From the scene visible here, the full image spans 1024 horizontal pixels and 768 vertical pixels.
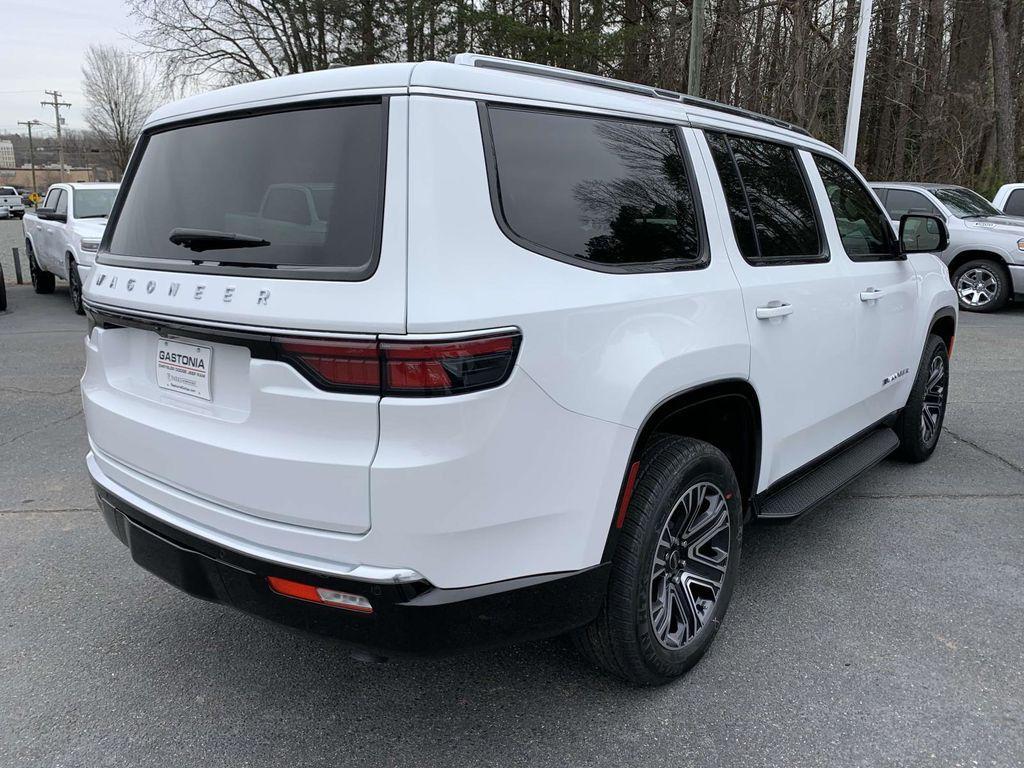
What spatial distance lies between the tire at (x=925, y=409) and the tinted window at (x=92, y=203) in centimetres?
1115

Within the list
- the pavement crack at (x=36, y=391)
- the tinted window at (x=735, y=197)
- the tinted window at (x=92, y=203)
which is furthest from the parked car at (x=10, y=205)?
the tinted window at (x=735, y=197)

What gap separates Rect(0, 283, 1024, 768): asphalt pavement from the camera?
2.40m

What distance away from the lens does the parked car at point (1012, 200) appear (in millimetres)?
12984

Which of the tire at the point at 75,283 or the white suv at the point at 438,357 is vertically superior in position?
the white suv at the point at 438,357

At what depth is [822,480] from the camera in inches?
140

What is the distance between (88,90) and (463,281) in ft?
207

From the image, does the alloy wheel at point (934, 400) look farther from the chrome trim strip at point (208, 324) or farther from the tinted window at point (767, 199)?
the chrome trim strip at point (208, 324)

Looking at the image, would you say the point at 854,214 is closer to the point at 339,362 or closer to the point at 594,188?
the point at 594,188

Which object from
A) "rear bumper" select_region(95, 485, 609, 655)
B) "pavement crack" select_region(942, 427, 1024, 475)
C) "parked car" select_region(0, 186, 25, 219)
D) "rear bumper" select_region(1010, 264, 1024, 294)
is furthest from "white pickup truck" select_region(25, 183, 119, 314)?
"parked car" select_region(0, 186, 25, 219)

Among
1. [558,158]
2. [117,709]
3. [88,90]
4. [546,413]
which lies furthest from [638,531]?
[88,90]

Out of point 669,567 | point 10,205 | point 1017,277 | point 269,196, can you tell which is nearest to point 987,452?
point 669,567

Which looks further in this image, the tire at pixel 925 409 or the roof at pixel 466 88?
the tire at pixel 925 409

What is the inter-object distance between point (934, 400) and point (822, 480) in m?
2.01

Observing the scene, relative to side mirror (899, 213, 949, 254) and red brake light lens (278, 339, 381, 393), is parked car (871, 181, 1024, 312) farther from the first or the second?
red brake light lens (278, 339, 381, 393)
